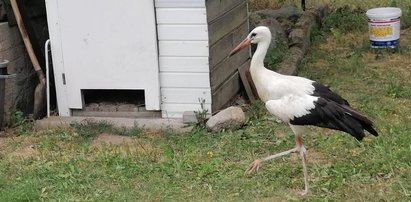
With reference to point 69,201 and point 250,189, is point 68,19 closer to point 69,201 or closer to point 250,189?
point 69,201

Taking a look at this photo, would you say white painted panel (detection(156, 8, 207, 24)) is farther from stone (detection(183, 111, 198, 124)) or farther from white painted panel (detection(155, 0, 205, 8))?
stone (detection(183, 111, 198, 124))

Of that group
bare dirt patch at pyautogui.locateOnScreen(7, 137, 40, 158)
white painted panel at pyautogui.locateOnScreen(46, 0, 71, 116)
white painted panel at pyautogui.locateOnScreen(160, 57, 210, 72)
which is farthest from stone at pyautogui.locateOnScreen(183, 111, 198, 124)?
bare dirt patch at pyautogui.locateOnScreen(7, 137, 40, 158)

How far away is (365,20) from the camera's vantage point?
425 inches

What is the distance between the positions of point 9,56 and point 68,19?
0.69 metres

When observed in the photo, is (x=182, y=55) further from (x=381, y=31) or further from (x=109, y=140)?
(x=381, y=31)

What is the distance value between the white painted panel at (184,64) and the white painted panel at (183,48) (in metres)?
0.05

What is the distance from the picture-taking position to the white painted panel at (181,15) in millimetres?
6117

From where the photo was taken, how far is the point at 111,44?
6.33 metres

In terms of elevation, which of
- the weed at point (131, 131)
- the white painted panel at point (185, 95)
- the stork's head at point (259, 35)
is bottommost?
the weed at point (131, 131)

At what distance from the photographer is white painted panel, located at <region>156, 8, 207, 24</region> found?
20.1 ft

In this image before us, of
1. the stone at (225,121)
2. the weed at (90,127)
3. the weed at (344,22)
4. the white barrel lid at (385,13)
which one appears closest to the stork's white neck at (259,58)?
the stone at (225,121)

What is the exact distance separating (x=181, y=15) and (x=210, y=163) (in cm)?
155

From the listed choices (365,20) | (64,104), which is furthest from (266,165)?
(365,20)

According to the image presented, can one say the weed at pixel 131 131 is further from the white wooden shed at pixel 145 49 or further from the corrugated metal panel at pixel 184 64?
the corrugated metal panel at pixel 184 64
